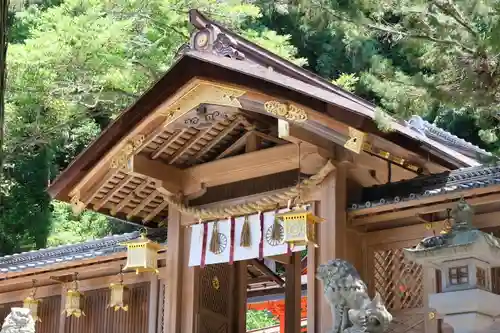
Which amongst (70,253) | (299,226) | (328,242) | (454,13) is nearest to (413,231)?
(328,242)

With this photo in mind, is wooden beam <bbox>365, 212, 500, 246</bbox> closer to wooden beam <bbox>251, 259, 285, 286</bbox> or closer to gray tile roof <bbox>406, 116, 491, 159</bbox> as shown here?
gray tile roof <bbox>406, 116, 491, 159</bbox>

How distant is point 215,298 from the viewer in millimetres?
11172

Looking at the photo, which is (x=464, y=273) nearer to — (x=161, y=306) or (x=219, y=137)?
(x=219, y=137)

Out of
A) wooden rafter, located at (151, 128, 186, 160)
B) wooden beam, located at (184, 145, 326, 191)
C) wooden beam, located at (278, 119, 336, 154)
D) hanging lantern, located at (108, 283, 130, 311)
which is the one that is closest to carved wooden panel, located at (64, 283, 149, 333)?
hanging lantern, located at (108, 283, 130, 311)

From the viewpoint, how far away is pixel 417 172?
10.0 metres

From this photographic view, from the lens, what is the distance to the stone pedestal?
23.7ft

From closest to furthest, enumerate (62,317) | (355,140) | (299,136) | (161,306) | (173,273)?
(355,140) → (299,136) → (173,273) → (161,306) → (62,317)

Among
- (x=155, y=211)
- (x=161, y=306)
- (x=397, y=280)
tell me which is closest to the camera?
(x=397, y=280)

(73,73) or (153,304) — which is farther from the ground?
(73,73)

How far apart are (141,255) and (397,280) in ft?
10.9

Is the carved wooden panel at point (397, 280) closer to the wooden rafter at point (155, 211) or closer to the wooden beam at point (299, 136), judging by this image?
the wooden beam at point (299, 136)

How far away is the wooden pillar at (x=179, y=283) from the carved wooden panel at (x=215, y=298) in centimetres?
25

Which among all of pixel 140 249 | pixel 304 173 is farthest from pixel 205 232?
pixel 304 173

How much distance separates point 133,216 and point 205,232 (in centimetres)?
185
